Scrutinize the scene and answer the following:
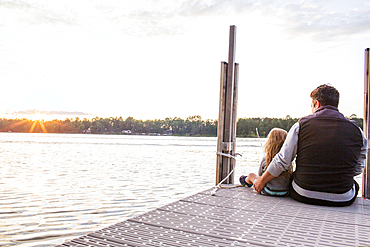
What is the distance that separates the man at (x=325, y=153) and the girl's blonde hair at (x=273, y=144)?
358mm

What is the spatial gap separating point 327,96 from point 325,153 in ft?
2.20

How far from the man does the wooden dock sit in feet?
0.66

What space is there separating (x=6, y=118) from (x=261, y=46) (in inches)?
3531

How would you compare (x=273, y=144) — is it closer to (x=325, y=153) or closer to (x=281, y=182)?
(x=281, y=182)

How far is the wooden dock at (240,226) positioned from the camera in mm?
2300

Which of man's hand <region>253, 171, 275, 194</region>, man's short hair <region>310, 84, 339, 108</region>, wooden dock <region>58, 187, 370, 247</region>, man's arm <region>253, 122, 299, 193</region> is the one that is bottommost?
wooden dock <region>58, 187, 370, 247</region>

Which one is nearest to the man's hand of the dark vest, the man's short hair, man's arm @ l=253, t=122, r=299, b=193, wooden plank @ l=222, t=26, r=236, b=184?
man's arm @ l=253, t=122, r=299, b=193

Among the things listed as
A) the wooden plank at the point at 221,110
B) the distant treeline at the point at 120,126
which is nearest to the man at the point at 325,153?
the wooden plank at the point at 221,110

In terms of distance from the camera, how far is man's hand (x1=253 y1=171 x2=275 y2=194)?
393cm

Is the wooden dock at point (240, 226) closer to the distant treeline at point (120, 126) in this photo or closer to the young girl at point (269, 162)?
the young girl at point (269, 162)

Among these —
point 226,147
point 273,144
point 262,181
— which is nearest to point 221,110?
point 226,147

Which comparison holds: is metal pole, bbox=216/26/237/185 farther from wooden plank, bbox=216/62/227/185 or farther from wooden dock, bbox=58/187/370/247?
wooden dock, bbox=58/187/370/247

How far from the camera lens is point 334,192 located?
354cm

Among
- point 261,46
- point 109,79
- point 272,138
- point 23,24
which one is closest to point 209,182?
point 272,138
